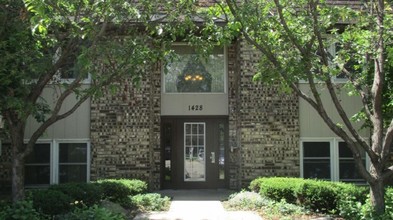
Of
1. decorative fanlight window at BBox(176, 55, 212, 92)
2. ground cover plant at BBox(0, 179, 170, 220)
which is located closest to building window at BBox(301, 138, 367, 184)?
decorative fanlight window at BBox(176, 55, 212, 92)

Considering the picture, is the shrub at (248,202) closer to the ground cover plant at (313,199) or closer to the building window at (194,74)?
the ground cover plant at (313,199)

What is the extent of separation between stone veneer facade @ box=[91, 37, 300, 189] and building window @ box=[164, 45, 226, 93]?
84 cm

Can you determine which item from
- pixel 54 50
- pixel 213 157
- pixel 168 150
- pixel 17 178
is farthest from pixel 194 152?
pixel 17 178

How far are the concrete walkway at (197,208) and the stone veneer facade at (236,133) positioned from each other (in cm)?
96

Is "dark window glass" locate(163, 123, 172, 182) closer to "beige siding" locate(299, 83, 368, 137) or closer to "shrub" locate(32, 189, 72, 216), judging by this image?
"beige siding" locate(299, 83, 368, 137)

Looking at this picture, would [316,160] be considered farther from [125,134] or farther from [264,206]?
[125,134]

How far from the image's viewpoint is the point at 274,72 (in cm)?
905

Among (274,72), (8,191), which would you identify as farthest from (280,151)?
(8,191)

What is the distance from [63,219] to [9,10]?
12.8ft

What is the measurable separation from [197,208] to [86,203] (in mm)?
2719

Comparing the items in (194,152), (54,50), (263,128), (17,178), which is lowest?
(17,178)

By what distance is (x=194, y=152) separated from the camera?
15.6 m

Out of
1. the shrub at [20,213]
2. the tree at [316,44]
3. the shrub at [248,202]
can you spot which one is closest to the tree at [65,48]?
the tree at [316,44]

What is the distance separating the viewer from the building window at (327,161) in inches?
591
